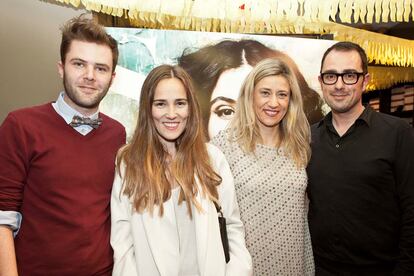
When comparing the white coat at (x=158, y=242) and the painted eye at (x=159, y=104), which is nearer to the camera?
the white coat at (x=158, y=242)

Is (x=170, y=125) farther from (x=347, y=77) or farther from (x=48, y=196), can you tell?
(x=347, y=77)

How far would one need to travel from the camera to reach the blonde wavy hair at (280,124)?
7.89 ft

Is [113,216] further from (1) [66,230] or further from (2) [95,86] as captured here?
(2) [95,86]

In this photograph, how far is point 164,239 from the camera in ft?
6.16

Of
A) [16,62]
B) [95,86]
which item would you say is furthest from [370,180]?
[16,62]

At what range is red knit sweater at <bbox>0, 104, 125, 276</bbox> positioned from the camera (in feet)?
5.86

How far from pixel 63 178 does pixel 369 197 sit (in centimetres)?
166

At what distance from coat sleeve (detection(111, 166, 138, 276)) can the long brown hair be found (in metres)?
0.05

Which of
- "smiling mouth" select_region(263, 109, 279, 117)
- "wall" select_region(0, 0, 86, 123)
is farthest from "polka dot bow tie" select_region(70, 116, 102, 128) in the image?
"wall" select_region(0, 0, 86, 123)

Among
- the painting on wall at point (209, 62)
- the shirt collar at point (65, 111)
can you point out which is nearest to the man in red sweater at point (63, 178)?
the shirt collar at point (65, 111)

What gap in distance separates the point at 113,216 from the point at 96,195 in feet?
0.43

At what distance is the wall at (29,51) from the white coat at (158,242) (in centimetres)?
171

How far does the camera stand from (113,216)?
193cm

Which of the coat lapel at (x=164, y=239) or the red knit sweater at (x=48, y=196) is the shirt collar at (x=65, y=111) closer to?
the red knit sweater at (x=48, y=196)
